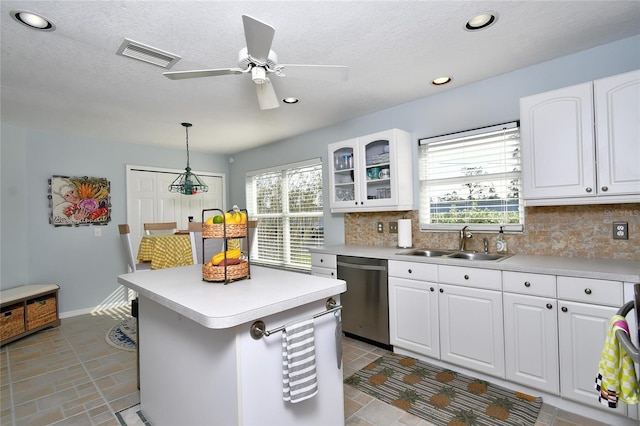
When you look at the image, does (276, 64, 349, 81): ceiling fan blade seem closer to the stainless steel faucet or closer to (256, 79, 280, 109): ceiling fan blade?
(256, 79, 280, 109): ceiling fan blade

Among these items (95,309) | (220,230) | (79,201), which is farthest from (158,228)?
(220,230)

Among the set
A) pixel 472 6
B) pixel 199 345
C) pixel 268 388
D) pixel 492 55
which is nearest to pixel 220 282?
pixel 199 345

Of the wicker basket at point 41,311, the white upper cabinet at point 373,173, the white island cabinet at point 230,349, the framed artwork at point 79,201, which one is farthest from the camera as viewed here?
the framed artwork at point 79,201

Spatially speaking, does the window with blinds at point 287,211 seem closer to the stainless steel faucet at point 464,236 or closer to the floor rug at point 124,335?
the stainless steel faucet at point 464,236

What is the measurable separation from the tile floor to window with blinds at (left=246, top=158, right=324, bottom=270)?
5.46 feet

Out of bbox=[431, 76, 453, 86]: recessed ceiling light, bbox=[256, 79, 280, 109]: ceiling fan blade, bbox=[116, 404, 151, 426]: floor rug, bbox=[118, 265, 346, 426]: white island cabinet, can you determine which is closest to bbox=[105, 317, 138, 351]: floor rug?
bbox=[116, 404, 151, 426]: floor rug

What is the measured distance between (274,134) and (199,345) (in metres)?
3.48

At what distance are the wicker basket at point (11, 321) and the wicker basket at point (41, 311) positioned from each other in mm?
81

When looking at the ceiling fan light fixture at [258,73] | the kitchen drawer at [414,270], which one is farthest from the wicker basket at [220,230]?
the kitchen drawer at [414,270]

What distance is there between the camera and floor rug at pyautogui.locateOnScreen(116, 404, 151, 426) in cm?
203

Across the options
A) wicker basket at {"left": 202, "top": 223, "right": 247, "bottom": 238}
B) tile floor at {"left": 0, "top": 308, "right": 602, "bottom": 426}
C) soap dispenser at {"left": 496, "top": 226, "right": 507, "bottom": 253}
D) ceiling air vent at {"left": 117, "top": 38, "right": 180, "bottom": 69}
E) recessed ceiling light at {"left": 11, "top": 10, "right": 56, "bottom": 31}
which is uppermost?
recessed ceiling light at {"left": 11, "top": 10, "right": 56, "bottom": 31}

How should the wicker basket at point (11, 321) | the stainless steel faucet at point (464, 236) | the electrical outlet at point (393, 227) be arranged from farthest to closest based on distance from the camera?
the electrical outlet at point (393, 227) → the wicker basket at point (11, 321) → the stainless steel faucet at point (464, 236)

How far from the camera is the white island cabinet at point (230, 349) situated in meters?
1.30

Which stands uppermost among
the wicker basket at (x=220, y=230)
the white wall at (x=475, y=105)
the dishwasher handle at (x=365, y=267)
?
the white wall at (x=475, y=105)
